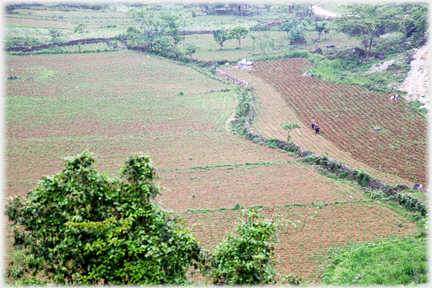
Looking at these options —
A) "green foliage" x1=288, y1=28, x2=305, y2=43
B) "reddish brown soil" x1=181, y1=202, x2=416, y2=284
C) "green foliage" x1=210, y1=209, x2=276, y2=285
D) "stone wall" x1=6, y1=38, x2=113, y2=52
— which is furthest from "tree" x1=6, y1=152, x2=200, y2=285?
"green foliage" x1=288, y1=28, x2=305, y2=43

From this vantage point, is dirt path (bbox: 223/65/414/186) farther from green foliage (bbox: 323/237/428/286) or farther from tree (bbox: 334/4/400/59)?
tree (bbox: 334/4/400/59)

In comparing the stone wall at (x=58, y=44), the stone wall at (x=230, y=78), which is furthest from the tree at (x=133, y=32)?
the stone wall at (x=230, y=78)

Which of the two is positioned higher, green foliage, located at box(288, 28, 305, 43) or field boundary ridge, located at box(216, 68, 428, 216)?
green foliage, located at box(288, 28, 305, 43)

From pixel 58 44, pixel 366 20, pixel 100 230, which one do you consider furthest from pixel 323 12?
pixel 100 230

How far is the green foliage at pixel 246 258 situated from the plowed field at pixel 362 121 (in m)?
14.9

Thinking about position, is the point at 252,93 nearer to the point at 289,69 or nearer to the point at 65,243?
the point at 289,69

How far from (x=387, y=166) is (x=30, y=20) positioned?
205 feet

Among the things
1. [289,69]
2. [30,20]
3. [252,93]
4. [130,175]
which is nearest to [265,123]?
[252,93]

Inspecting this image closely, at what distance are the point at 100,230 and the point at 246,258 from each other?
3014 millimetres

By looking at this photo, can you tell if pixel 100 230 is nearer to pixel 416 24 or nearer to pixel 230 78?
pixel 230 78

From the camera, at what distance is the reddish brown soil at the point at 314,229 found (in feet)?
44.9

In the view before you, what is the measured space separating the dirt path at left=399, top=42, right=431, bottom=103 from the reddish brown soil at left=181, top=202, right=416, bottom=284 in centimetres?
1876

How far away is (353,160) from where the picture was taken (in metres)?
22.7

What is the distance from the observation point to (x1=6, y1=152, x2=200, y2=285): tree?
287 inches
